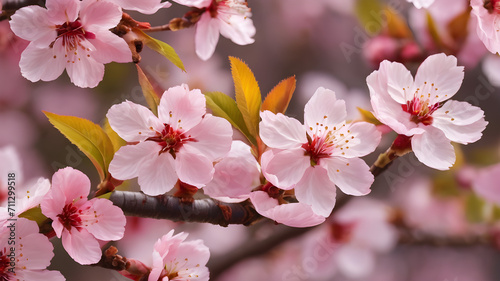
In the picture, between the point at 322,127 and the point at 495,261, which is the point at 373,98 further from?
the point at 495,261

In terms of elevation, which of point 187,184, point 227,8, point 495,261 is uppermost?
point 227,8

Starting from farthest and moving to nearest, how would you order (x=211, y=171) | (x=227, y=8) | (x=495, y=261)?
1. (x=495, y=261)
2. (x=227, y=8)
3. (x=211, y=171)

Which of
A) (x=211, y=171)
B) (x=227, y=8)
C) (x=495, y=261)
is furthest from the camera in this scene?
(x=495, y=261)

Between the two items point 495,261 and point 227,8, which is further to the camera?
point 495,261

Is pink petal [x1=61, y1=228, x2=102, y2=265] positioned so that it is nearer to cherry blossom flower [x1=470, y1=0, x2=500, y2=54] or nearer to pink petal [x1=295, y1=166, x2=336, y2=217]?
pink petal [x1=295, y1=166, x2=336, y2=217]

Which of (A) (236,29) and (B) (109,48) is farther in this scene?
(A) (236,29)

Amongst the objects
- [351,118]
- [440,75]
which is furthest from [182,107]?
[351,118]

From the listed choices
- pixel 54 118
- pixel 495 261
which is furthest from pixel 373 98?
pixel 495 261

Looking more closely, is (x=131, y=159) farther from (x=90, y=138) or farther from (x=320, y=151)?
(x=320, y=151)
